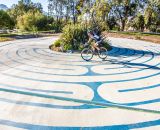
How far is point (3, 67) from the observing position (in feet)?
40.5

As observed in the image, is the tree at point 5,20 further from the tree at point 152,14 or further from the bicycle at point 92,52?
the bicycle at point 92,52

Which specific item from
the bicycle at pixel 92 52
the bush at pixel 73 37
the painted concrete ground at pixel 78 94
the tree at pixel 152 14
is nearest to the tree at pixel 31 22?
the tree at pixel 152 14

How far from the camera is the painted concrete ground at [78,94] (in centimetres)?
611

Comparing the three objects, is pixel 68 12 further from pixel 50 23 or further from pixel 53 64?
pixel 53 64

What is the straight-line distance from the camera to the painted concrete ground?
6.11 m

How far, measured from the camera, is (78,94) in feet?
27.7

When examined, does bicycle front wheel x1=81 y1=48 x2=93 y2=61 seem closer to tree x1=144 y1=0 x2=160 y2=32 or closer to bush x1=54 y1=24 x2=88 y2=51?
bush x1=54 y1=24 x2=88 y2=51

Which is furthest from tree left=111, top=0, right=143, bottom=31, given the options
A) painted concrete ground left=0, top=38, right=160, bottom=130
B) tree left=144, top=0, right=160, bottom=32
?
painted concrete ground left=0, top=38, right=160, bottom=130

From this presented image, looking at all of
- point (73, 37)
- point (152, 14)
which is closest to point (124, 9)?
point (152, 14)

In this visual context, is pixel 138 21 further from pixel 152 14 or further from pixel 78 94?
pixel 78 94

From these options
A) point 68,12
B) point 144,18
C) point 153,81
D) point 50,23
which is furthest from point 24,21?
point 153,81

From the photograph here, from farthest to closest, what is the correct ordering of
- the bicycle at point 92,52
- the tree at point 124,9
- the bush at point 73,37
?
the tree at point 124,9 < the bush at point 73,37 < the bicycle at point 92,52

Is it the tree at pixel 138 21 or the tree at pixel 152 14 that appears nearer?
the tree at pixel 152 14

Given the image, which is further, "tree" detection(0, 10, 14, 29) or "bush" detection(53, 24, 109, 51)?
"tree" detection(0, 10, 14, 29)
